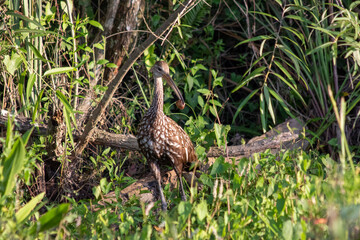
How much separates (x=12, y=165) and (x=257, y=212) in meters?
1.36

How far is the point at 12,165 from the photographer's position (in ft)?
8.31

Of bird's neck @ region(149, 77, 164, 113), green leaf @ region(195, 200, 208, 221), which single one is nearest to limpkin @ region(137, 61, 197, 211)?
bird's neck @ region(149, 77, 164, 113)

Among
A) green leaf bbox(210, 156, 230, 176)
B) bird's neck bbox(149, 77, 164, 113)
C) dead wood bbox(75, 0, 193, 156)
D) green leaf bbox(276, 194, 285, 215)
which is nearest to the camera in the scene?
green leaf bbox(276, 194, 285, 215)

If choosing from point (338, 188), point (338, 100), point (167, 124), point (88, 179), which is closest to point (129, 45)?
point (167, 124)

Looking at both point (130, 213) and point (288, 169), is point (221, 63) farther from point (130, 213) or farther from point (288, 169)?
point (130, 213)

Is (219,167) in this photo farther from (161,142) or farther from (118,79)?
(118,79)

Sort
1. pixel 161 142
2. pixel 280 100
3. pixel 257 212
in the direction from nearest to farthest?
pixel 257 212
pixel 161 142
pixel 280 100

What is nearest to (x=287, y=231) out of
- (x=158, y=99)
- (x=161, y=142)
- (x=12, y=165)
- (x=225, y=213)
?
(x=225, y=213)

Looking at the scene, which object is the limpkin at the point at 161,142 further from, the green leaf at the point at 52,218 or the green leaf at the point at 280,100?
the green leaf at the point at 52,218

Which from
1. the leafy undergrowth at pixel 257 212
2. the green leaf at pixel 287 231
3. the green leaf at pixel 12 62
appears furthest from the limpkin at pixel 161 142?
the green leaf at pixel 287 231

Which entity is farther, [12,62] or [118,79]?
[118,79]

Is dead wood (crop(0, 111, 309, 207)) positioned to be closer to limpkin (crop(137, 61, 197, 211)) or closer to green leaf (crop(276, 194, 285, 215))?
limpkin (crop(137, 61, 197, 211))

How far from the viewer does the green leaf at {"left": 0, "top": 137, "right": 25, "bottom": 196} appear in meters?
2.52

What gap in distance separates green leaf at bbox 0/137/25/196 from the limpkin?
1532 millimetres
